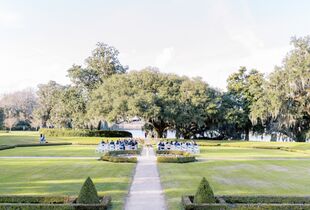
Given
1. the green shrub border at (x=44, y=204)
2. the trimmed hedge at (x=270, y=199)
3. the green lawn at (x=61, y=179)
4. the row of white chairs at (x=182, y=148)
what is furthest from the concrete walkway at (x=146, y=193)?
the row of white chairs at (x=182, y=148)

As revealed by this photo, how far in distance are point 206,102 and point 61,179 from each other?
3804 centimetres

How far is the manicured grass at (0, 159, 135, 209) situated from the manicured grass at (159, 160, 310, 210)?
1.70 m

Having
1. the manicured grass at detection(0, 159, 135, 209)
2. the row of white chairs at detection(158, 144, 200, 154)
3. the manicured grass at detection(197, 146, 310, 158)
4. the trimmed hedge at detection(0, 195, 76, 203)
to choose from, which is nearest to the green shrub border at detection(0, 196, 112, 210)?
the trimmed hedge at detection(0, 195, 76, 203)

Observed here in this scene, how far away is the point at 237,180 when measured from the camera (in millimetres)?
15172

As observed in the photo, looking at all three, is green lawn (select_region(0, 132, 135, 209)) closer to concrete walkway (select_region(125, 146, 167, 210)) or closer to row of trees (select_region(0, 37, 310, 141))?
concrete walkway (select_region(125, 146, 167, 210))

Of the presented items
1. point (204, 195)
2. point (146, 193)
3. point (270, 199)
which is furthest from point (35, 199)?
point (270, 199)

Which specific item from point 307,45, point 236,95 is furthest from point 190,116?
point 307,45

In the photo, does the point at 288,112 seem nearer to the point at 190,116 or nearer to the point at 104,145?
the point at 190,116

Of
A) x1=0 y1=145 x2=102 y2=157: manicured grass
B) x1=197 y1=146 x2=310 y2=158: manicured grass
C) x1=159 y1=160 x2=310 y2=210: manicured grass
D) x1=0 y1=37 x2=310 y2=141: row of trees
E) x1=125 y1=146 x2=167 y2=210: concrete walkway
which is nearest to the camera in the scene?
x1=125 y1=146 x2=167 y2=210: concrete walkway

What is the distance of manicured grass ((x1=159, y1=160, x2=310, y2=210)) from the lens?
41.4 feet

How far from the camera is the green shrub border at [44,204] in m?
8.77

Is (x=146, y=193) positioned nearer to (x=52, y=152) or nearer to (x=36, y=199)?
(x=36, y=199)

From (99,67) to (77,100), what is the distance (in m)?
8.09

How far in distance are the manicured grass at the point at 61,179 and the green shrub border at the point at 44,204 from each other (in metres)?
1.04
